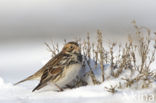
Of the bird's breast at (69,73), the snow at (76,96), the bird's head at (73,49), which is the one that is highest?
the bird's head at (73,49)

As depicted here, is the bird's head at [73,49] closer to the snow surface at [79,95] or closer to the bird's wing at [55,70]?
the bird's wing at [55,70]

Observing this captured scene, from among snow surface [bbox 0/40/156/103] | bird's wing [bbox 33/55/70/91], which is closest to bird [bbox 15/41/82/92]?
bird's wing [bbox 33/55/70/91]

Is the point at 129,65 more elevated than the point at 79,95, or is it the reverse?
the point at 129,65

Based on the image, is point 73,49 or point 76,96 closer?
point 76,96

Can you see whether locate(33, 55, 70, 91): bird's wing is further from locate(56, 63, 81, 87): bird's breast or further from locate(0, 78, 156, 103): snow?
locate(0, 78, 156, 103): snow

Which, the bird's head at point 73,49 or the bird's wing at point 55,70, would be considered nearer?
the bird's wing at point 55,70

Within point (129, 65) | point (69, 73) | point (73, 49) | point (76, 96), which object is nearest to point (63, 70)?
point (69, 73)

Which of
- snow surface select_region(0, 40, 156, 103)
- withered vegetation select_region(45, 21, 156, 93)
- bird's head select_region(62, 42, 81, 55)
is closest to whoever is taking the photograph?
snow surface select_region(0, 40, 156, 103)

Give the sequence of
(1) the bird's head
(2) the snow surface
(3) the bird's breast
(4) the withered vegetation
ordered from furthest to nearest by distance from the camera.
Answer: (1) the bird's head → (3) the bird's breast → (4) the withered vegetation → (2) the snow surface

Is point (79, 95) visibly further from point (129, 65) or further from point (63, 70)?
point (129, 65)

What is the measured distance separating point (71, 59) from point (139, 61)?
Result: 0.92m

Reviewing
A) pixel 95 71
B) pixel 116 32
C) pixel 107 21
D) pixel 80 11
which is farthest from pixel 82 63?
pixel 80 11

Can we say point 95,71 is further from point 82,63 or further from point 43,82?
point 43,82

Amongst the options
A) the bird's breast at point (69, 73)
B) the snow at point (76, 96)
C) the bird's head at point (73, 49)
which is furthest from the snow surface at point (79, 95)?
the bird's head at point (73, 49)
